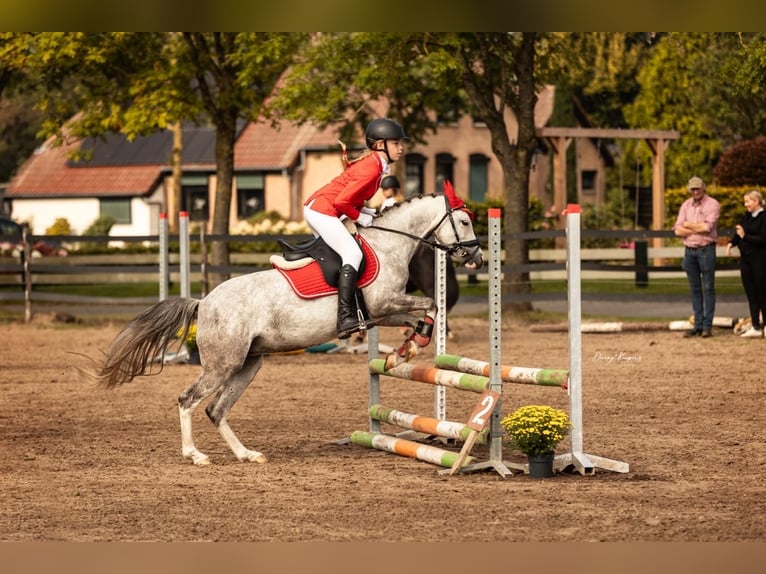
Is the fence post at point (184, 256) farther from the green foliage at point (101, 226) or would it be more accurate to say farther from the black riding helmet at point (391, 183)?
the green foliage at point (101, 226)

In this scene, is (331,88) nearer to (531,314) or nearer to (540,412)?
(531,314)

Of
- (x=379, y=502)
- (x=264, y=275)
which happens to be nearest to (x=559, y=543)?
(x=379, y=502)

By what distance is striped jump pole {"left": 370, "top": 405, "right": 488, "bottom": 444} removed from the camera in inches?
314

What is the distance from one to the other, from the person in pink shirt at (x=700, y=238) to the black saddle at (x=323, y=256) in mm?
8484

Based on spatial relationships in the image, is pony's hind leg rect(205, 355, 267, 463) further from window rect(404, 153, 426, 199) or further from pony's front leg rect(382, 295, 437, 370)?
window rect(404, 153, 426, 199)

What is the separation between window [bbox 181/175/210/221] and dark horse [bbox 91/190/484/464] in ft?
133

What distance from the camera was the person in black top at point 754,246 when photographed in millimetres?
15289

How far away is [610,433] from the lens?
31.1 ft

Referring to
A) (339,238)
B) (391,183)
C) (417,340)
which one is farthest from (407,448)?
(391,183)

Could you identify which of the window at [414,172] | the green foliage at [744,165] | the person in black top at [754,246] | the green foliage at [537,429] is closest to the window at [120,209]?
the window at [414,172]

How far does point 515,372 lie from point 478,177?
39.6 metres

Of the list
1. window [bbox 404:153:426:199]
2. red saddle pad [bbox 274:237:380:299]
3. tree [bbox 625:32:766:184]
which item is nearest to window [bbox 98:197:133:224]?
window [bbox 404:153:426:199]

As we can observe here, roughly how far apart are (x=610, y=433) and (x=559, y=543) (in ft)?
12.3

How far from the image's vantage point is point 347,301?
26.7 feet
